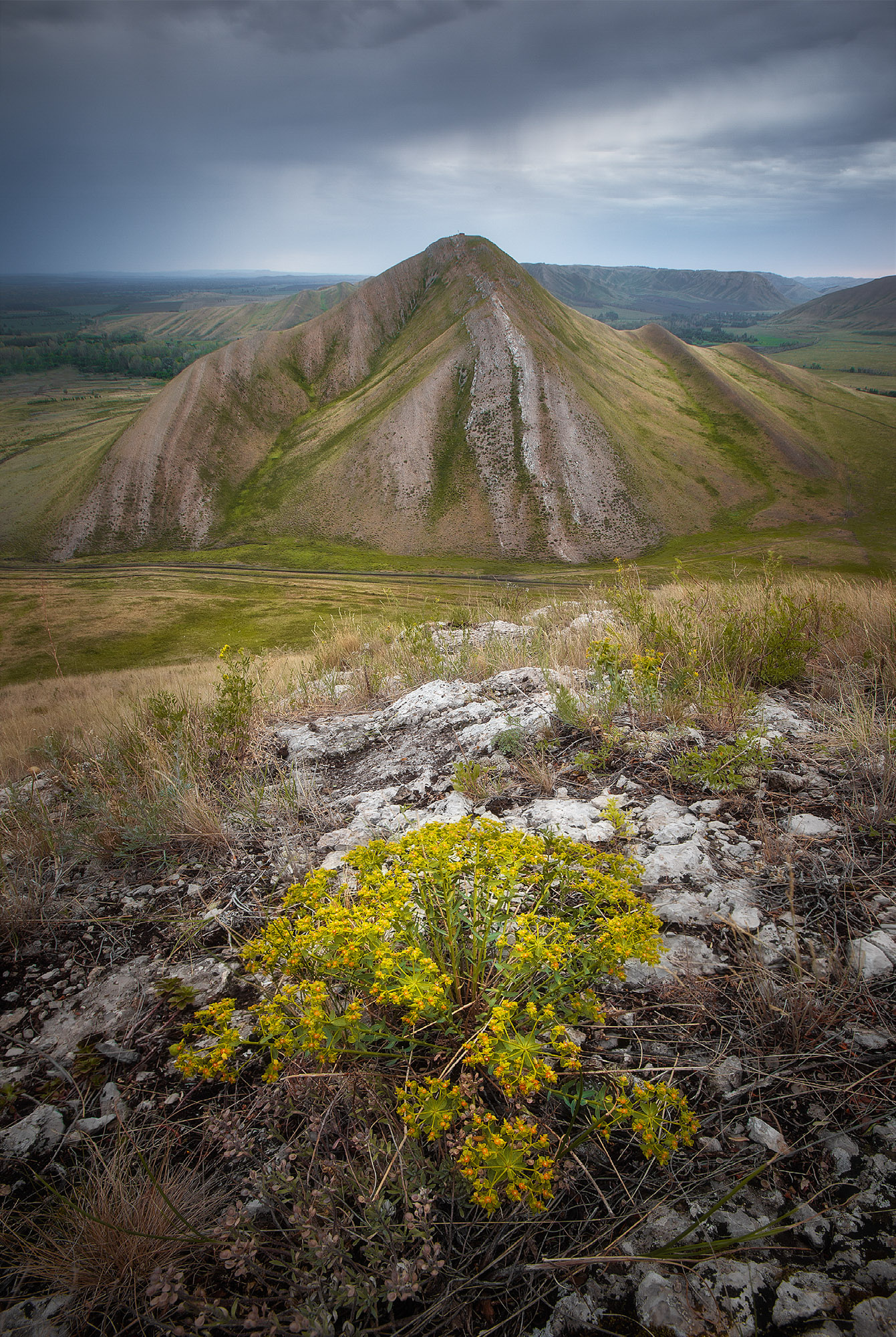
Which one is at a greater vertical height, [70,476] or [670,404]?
[670,404]

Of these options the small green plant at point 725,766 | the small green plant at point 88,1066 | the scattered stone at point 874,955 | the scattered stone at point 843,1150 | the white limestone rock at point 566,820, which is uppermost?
the small green plant at point 725,766

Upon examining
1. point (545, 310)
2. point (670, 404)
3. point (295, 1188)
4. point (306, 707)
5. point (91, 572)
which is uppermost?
point (545, 310)

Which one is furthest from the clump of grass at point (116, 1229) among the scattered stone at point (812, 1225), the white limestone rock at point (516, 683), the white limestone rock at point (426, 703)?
the white limestone rock at point (516, 683)

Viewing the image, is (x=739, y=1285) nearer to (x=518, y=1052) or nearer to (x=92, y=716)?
(x=518, y=1052)

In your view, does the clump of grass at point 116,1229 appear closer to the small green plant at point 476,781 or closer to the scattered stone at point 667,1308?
the scattered stone at point 667,1308

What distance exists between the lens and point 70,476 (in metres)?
67.1

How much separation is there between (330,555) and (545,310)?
141 feet

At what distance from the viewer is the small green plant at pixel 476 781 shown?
11.9ft

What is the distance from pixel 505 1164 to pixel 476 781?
230 cm

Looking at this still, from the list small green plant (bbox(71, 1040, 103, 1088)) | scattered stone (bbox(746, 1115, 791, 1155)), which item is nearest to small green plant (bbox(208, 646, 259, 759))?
small green plant (bbox(71, 1040, 103, 1088))

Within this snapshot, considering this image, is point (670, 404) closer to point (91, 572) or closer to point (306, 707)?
point (91, 572)

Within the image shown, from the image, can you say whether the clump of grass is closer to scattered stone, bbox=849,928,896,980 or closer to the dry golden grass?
scattered stone, bbox=849,928,896,980

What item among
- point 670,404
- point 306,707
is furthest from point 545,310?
point 306,707

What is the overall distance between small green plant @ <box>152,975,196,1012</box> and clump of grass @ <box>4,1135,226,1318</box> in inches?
22.6
